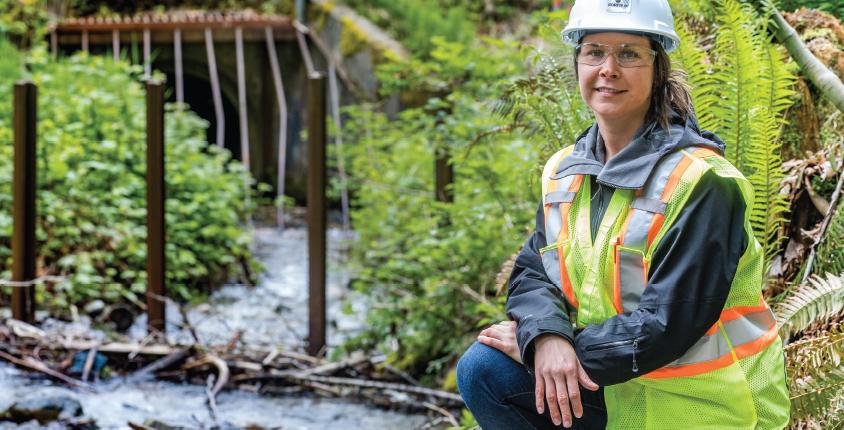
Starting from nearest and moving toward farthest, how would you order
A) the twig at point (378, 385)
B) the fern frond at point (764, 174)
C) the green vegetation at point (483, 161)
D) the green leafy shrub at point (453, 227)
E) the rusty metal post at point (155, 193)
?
the fern frond at point (764, 174) → the green vegetation at point (483, 161) → the twig at point (378, 385) → the green leafy shrub at point (453, 227) → the rusty metal post at point (155, 193)

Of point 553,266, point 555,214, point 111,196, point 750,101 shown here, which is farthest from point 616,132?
point 111,196

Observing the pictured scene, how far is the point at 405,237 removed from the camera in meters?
5.76

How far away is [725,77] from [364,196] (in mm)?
3793

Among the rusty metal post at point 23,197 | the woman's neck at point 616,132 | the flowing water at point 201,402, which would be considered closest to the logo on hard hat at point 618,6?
the woman's neck at point 616,132

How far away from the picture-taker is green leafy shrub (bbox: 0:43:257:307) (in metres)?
7.12

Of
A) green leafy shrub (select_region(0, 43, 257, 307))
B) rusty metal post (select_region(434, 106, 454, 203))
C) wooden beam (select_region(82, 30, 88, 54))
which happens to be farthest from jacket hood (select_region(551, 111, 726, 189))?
wooden beam (select_region(82, 30, 88, 54))

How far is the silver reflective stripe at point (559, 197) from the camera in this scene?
2.19 metres

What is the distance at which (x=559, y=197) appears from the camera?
2.22 metres

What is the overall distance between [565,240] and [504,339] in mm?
278

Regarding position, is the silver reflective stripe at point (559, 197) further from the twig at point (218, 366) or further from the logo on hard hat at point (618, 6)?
the twig at point (218, 366)

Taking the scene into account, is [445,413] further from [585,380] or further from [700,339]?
[700,339]

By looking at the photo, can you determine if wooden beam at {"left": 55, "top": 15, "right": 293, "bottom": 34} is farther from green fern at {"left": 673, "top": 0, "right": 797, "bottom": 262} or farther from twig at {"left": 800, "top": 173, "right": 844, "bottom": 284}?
twig at {"left": 800, "top": 173, "right": 844, "bottom": 284}

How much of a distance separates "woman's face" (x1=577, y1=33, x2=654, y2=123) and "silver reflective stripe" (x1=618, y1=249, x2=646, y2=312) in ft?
1.14

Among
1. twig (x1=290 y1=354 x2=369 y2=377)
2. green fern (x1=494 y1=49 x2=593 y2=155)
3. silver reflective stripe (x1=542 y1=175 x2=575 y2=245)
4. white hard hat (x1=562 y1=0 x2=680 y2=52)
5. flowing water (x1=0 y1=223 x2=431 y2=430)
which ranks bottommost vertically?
flowing water (x1=0 y1=223 x2=431 y2=430)
